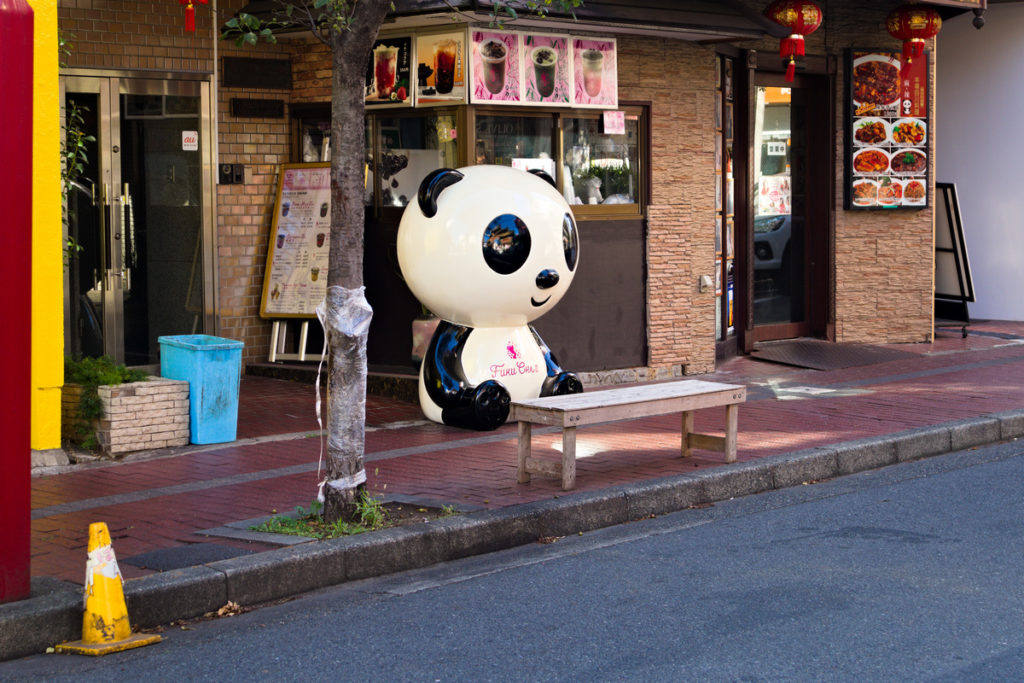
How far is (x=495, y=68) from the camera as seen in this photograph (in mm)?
10609

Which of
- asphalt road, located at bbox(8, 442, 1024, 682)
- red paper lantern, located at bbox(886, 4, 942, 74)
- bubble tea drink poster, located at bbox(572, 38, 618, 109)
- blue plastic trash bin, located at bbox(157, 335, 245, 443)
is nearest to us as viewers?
asphalt road, located at bbox(8, 442, 1024, 682)

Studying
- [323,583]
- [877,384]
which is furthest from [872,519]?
[877,384]

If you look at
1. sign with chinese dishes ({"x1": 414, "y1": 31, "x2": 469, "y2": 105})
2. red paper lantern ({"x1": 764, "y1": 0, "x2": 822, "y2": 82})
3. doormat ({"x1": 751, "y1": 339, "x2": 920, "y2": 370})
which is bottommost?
doormat ({"x1": 751, "y1": 339, "x2": 920, "y2": 370})

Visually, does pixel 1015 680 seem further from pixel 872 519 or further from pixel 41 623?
pixel 41 623

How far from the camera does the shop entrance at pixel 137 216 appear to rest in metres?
11.0

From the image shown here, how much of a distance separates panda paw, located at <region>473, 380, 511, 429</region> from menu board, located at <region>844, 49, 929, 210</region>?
634 centimetres

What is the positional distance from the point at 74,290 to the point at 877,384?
7.36 m

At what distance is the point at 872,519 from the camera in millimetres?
7176

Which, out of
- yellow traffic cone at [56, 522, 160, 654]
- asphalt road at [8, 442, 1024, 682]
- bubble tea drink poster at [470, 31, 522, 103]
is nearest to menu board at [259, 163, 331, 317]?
bubble tea drink poster at [470, 31, 522, 103]

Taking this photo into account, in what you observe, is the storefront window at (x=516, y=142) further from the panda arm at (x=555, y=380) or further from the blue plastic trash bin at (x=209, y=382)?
Result: the blue plastic trash bin at (x=209, y=382)

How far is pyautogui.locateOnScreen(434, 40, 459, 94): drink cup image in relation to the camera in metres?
10.5

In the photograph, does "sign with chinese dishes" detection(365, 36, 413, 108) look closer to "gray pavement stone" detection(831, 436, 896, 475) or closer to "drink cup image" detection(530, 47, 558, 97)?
"drink cup image" detection(530, 47, 558, 97)

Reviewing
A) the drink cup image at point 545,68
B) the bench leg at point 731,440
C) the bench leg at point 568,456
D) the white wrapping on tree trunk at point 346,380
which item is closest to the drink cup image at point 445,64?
the drink cup image at point 545,68

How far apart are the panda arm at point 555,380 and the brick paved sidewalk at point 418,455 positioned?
34 centimetres
